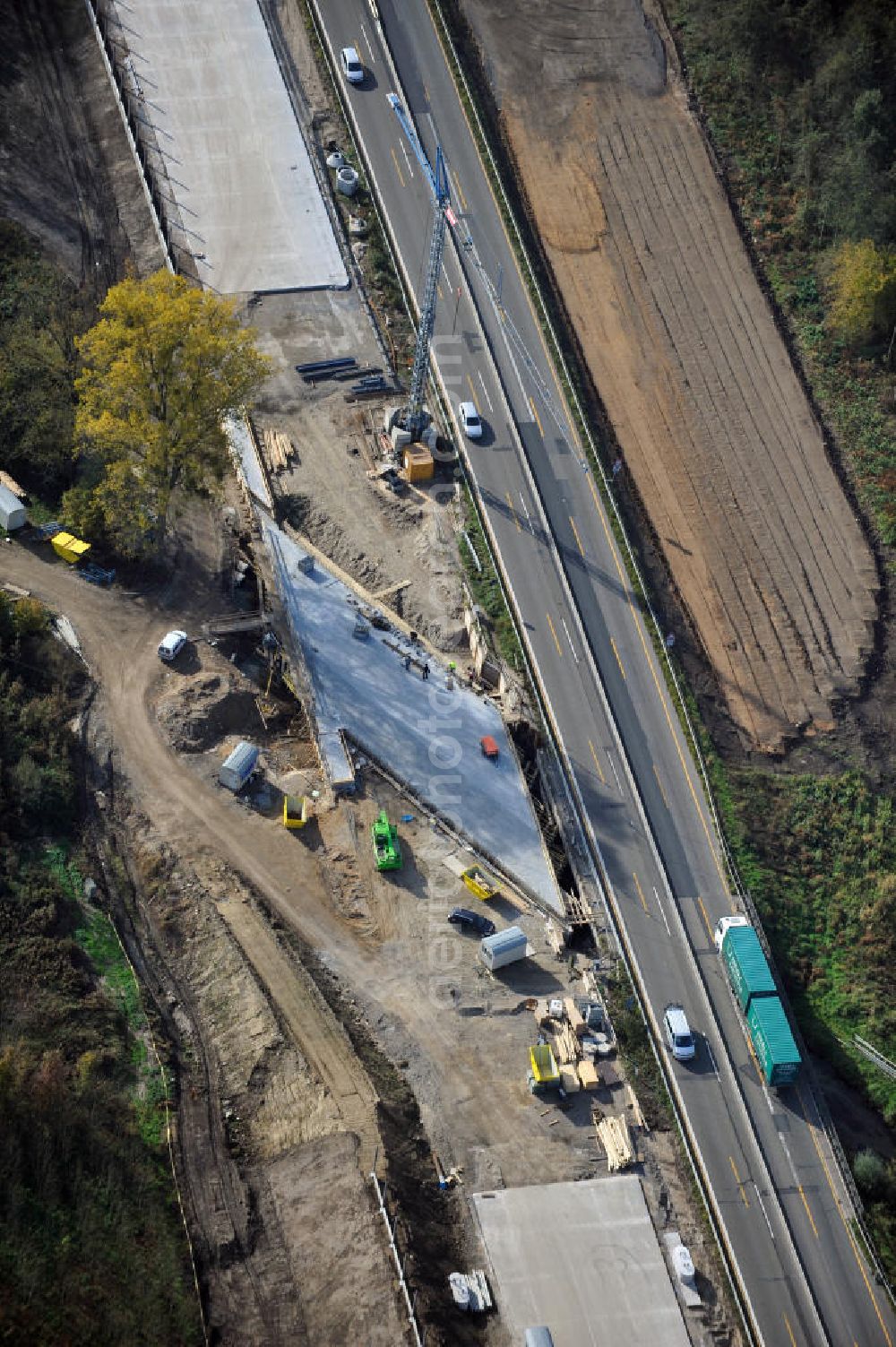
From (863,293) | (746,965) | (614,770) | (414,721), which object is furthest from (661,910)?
(863,293)

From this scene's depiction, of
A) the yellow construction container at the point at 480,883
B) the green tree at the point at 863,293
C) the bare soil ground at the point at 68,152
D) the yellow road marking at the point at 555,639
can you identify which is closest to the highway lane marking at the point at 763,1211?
the yellow construction container at the point at 480,883

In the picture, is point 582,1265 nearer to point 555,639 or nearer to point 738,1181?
point 738,1181

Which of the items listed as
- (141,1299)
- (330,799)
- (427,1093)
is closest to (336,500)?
(330,799)

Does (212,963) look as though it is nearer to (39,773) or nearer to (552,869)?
(39,773)

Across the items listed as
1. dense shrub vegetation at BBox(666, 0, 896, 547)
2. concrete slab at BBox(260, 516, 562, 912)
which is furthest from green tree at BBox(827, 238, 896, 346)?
concrete slab at BBox(260, 516, 562, 912)

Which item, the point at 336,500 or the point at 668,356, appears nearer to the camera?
the point at 336,500

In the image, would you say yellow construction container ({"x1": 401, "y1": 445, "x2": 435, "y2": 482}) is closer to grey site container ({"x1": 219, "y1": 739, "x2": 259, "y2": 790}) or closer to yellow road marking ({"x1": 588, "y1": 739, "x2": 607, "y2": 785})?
yellow road marking ({"x1": 588, "y1": 739, "x2": 607, "y2": 785})
